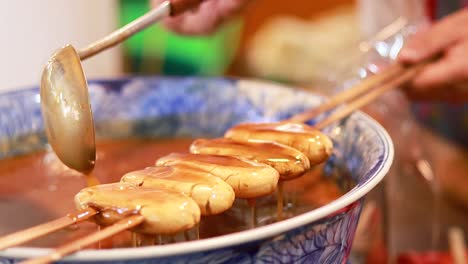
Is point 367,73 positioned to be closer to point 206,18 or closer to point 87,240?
point 206,18

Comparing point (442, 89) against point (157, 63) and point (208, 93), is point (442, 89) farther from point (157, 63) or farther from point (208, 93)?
point (157, 63)

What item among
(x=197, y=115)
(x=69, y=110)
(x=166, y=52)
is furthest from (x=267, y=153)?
(x=166, y=52)

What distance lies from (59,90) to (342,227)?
26 cm

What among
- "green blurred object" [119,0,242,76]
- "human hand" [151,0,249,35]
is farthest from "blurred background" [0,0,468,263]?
"human hand" [151,0,249,35]

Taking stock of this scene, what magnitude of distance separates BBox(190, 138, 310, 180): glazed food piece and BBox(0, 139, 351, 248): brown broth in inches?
1.8

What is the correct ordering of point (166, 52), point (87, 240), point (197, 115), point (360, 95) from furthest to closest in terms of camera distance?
point (166, 52), point (197, 115), point (360, 95), point (87, 240)

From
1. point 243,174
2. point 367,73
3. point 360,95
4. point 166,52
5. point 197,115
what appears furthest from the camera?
point 166,52

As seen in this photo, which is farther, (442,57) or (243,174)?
(442,57)

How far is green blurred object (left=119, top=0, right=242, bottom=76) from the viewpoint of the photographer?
5.80 ft

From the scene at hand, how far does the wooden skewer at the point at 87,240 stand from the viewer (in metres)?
0.40

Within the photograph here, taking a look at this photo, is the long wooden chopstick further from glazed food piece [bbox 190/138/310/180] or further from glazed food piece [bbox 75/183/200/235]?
glazed food piece [bbox 75/183/200/235]

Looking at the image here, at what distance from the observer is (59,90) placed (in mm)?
574

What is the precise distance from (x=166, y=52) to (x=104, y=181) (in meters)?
1.08

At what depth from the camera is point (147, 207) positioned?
46 cm
